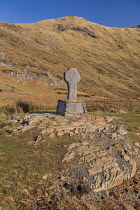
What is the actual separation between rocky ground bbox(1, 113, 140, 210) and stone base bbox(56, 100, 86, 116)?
4.32 m

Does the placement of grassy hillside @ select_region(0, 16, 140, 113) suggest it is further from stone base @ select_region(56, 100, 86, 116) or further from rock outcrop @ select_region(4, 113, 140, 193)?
rock outcrop @ select_region(4, 113, 140, 193)

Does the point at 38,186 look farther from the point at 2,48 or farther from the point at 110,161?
the point at 2,48

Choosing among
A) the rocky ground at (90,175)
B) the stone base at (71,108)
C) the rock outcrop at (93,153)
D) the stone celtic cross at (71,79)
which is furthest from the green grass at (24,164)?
the stone celtic cross at (71,79)

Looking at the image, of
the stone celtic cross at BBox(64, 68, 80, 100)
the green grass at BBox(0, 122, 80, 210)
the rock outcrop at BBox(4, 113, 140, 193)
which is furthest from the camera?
the stone celtic cross at BBox(64, 68, 80, 100)

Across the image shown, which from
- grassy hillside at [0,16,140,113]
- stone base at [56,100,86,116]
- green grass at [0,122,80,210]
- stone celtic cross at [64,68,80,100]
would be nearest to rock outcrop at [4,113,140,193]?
green grass at [0,122,80,210]

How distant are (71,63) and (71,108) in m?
68.8

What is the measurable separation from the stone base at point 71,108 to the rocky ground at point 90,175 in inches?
170

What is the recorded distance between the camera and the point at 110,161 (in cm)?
656

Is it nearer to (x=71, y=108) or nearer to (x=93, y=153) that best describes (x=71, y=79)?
(x=71, y=108)

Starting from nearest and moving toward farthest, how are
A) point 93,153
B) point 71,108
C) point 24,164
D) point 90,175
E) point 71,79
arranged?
1. point 90,175
2. point 24,164
3. point 93,153
4. point 71,108
5. point 71,79

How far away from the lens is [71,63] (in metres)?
80.4

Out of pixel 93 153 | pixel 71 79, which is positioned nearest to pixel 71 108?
pixel 71 79

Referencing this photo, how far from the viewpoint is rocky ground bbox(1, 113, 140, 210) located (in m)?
4.54

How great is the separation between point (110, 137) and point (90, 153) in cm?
284
